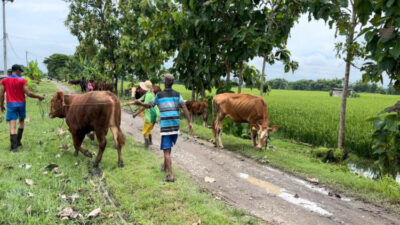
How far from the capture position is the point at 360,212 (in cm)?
455

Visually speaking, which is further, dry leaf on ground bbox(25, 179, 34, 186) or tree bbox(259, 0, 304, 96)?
tree bbox(259, 0, 304, 96)

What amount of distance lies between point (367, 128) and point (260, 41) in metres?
5.22

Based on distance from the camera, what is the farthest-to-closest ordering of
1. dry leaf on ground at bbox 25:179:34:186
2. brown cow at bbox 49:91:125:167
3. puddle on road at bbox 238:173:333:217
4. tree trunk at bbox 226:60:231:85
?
tree trunk at bbox 226:60:231:85
brown cow at bbox 49:91:125:167
dry leaf on ground at bbox 25:179:34:186
puddle on road at bbox 238:173:333:217

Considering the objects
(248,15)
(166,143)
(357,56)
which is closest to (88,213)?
(166,143)

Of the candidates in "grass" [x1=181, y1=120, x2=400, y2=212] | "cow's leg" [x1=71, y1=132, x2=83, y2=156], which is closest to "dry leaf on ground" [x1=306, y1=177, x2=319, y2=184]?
"grass" [x1=181, y1=120, x2=400, y2=212]

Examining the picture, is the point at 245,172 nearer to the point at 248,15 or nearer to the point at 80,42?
the point at 248,15

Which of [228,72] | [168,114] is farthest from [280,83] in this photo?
[168,114]

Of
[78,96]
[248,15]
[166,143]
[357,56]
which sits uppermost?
[248,15]

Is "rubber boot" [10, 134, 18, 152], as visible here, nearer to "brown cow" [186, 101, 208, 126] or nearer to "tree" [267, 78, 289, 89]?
"brown cow" [186, 101, 208, 126]

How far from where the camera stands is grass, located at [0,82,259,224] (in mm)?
3826

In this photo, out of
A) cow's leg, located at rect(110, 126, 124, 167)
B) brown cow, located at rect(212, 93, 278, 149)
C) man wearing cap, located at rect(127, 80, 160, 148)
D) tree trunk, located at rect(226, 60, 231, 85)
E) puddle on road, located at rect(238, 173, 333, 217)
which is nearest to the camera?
puddle on road, located at rect(238, 173, 333, 217)

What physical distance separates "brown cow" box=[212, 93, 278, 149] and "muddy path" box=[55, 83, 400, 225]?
3.64ft

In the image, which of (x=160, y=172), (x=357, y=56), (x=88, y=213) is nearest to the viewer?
(x=88, y=213)

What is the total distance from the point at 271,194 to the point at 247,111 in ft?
11.6
